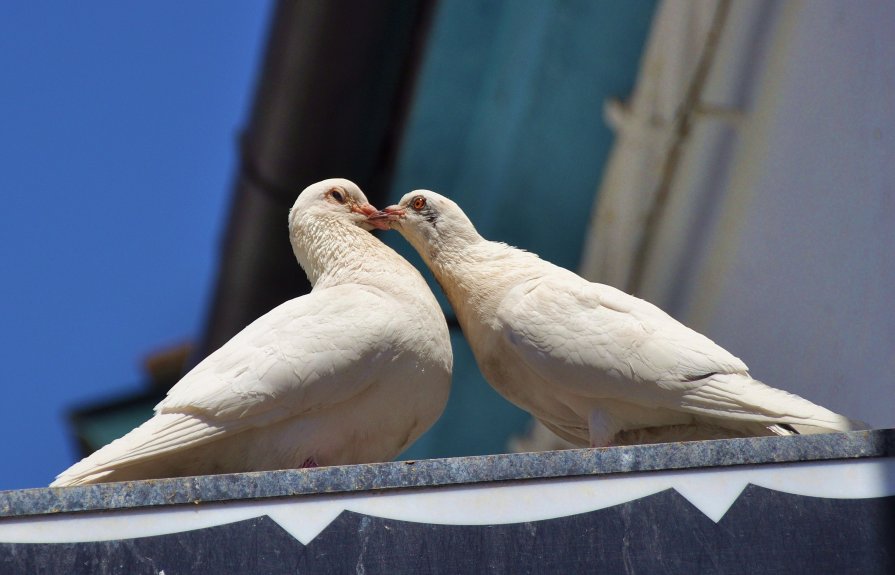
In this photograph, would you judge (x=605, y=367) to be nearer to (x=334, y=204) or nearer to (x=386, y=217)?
(x=386, y=217)

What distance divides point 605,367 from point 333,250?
104cm

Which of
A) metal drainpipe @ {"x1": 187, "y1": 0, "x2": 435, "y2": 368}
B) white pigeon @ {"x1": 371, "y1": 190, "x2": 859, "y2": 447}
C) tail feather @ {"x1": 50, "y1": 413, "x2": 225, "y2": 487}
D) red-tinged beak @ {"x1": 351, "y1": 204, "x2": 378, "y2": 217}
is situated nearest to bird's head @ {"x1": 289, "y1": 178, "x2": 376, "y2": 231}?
red-tinged beak @ {"x1": 351, "y1": 204, "x2": 378, "y2": 217}

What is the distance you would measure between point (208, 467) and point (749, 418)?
1448mm

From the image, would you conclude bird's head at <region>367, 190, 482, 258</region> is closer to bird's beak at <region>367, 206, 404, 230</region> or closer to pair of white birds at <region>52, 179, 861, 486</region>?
bird's beak at <region>367, 206, 404, 230</region>

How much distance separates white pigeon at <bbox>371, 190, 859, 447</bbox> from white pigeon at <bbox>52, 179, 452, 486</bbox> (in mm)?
204

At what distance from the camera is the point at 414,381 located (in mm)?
3867

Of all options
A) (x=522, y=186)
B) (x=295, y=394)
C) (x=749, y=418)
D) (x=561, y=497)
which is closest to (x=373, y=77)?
(x=522, y=186)

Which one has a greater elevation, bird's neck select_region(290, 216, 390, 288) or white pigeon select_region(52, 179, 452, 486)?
bird's neck select_region(290, 216, 390, 288)

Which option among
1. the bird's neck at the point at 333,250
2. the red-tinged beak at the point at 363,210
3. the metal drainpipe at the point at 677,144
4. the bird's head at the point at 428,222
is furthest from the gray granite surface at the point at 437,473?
the metal drainpipe at the point at 677,144

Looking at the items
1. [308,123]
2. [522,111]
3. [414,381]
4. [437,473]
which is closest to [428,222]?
[308,123]

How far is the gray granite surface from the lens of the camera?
3.09 m

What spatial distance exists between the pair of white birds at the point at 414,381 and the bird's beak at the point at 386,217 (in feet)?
1.11

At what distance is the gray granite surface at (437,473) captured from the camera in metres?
3.09

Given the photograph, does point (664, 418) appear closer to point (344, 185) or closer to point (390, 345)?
point (390, 345)
